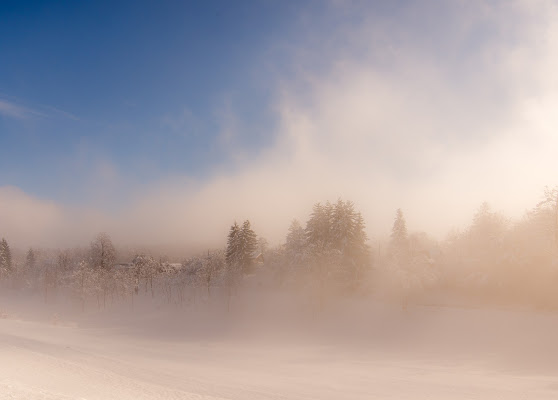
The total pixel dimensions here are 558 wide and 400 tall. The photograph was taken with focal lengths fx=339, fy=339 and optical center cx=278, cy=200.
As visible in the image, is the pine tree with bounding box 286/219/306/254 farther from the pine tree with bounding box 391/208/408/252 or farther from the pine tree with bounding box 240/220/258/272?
the pine tree with bounding box 391/208/408/252

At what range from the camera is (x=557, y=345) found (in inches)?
1245

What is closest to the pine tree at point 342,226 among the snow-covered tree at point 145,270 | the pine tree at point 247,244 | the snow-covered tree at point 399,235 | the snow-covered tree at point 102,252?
the snow-covered tree at point 399,235

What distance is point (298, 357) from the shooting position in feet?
109

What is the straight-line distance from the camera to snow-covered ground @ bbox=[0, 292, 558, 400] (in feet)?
52.9

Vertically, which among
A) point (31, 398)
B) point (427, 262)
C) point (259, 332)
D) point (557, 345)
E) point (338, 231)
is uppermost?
point (338, 231)

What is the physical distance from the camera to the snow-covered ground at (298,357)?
52.9 feet

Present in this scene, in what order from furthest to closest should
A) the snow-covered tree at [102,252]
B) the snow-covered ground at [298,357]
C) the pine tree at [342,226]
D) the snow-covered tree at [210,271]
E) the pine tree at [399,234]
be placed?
1. the snow-covered tree at [102,252]
2. the snow-covered tree at [210,271]
3. the pine tree at [342,226]
4. the pine tree at [399,234]
5. the snow-covered ground at [298,357]

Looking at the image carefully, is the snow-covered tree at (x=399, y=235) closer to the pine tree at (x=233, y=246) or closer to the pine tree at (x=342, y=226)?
the pine tree at (x=342, y=226)

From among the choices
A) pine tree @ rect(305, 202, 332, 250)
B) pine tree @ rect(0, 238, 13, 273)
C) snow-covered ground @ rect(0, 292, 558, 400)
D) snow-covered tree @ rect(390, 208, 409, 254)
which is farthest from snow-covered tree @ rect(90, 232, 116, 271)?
snow-covered tree @ rect(390, 208, 409, 254)

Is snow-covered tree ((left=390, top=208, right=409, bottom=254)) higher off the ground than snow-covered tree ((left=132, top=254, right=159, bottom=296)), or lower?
higher

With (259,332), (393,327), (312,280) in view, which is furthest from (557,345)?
(259,332)

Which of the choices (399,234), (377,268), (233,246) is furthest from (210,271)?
(399,234)

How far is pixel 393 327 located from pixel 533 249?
2219 cm

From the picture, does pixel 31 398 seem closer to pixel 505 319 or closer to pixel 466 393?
pixel 466 393
